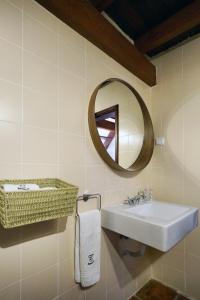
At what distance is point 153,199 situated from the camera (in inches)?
73.3

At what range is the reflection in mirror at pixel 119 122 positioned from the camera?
1443mm

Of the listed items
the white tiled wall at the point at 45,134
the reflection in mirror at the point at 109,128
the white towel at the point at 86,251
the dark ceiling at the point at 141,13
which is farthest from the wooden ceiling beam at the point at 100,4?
the white towel at the point at 86,251

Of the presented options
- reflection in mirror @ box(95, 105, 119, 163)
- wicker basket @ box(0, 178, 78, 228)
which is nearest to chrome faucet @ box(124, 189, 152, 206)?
reflection in mirror @ box(95, 105, 119, 163)

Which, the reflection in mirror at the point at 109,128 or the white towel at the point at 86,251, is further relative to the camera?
the reflection in mirror at the point at 109,128

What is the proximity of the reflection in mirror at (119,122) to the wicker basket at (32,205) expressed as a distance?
62 centimetres

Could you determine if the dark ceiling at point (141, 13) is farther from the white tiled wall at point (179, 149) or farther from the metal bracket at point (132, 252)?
the metal bracket at point (132, 252)

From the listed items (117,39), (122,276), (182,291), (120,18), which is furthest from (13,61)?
(182,291)

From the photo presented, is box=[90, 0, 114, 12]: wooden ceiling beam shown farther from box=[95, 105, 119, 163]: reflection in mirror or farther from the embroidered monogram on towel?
the embroidered monogram on towel

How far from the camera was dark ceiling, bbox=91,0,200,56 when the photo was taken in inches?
58.1

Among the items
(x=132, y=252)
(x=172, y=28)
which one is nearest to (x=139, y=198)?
(x=132, y=252)

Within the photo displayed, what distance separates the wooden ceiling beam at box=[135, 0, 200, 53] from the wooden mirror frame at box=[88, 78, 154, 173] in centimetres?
46

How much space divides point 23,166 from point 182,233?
1087 millimetres

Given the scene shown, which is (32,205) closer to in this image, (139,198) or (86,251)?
(86,251)

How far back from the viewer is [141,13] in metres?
1.58
